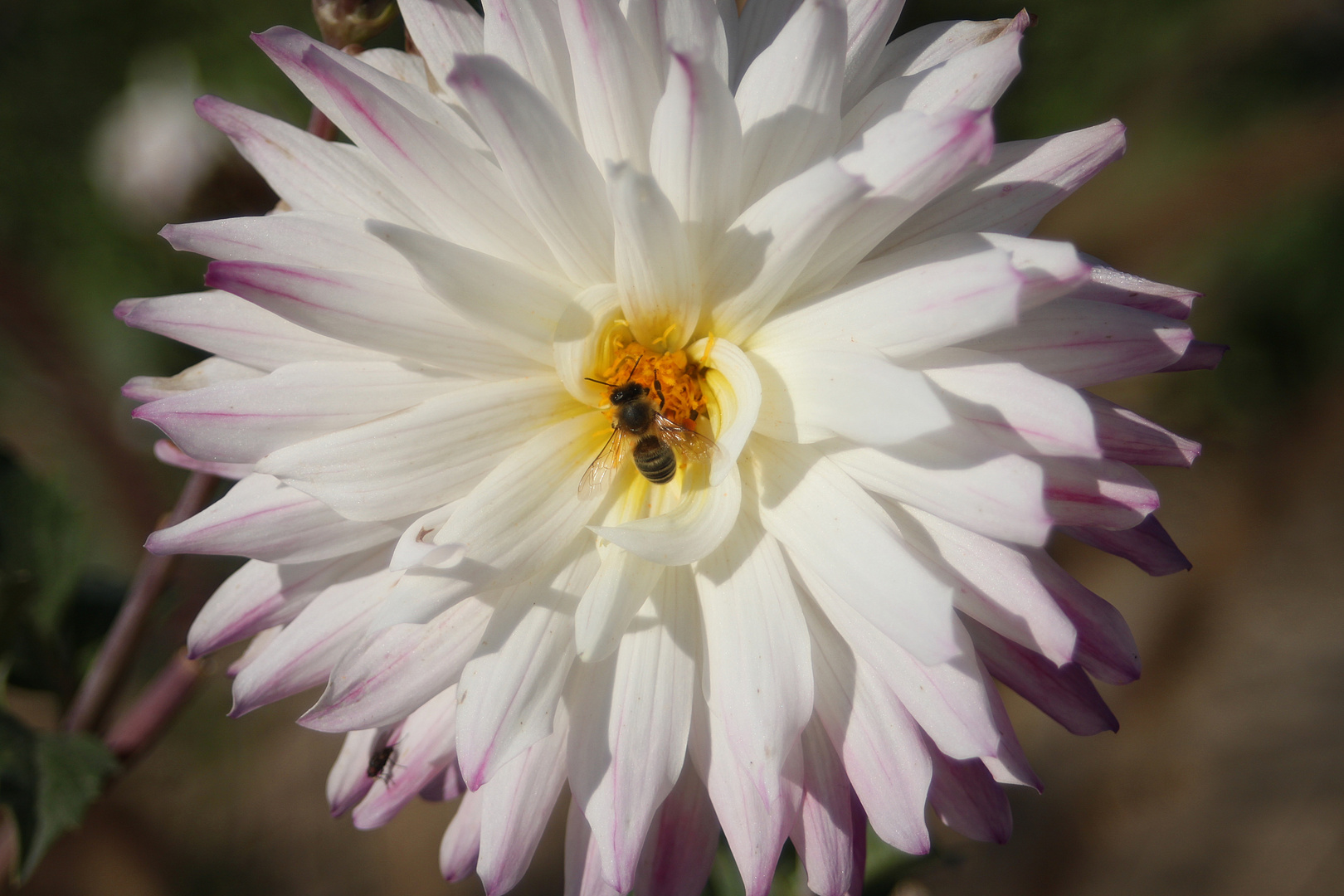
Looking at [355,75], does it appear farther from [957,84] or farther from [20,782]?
[20,782]

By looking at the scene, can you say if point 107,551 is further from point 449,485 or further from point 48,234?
point 449,485

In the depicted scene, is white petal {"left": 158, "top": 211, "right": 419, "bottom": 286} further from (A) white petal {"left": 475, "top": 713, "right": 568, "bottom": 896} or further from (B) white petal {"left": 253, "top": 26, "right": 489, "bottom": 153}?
(A) white petal {"left": 475, "top": 713, "right": 568, "bottom": 896}

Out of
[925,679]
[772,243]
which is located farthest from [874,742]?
[772,243]

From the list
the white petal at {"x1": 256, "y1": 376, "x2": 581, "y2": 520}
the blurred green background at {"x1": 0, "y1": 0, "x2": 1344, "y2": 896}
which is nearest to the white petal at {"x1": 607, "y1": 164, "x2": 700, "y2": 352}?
the white petal at {"x1": 256, "y1": 376, "x2": 581, "y2": 520}

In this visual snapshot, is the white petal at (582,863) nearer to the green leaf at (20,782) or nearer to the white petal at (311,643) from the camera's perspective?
the white petal at (311,643)

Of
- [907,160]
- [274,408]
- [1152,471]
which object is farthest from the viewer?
[1152,471]
